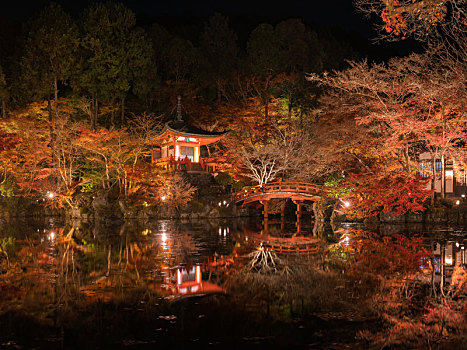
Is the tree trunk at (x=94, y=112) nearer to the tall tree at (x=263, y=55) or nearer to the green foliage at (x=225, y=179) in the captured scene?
the green foliage at (x=225, y=179)

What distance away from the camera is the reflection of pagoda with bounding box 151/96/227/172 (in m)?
31.6

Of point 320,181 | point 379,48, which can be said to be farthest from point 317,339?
point 379,48

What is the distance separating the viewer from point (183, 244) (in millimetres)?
15539

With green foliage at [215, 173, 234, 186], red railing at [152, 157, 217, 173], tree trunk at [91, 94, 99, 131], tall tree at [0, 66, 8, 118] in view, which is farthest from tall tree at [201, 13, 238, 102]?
tall tree at [0, 66, 8, 118]

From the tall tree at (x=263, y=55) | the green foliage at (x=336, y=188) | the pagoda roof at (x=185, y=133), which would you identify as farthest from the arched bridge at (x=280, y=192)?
the tall tree at (x=263, y=55)

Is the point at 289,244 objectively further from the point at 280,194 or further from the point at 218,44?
the point at 218,44

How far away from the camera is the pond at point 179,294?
619 centimetres

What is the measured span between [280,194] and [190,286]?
1777 centimetres

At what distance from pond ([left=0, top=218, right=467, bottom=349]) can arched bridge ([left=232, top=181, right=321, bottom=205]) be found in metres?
9.04

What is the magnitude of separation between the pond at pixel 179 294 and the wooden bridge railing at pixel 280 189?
9056 mm

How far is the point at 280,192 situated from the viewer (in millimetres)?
26219

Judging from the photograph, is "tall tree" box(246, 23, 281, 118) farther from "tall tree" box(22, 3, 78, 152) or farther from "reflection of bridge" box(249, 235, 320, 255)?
"reflection of bridge" box(249, 235, 320, 255)

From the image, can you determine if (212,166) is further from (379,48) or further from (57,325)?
(379,48)

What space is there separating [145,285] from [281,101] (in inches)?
1014
